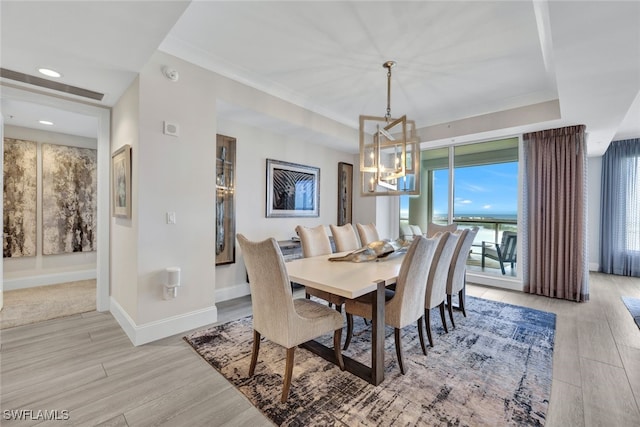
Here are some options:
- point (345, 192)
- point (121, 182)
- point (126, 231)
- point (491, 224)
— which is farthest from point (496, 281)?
point (121, 182)

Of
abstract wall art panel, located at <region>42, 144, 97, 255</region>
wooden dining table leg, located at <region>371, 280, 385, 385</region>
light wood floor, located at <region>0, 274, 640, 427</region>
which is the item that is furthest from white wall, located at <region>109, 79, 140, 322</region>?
wooden dining table leg, located at <region>371, 280, 385, 385</region>

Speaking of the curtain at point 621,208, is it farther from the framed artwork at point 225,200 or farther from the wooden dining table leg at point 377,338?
the framed artwork at point 225,200

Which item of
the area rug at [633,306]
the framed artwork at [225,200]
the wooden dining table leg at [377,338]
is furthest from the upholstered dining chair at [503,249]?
the framed artwork at [225,200]

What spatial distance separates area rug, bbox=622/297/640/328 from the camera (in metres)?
3.18

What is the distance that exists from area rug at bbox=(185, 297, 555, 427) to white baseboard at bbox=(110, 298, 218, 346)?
16cm

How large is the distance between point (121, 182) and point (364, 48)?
2.74 m

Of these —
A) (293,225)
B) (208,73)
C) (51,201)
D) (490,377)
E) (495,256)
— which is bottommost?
(490,377)

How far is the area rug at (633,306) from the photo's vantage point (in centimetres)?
318

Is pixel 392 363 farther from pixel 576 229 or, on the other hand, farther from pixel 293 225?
pixel 576 229

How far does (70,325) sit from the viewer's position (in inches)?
112

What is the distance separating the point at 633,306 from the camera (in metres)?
3.52

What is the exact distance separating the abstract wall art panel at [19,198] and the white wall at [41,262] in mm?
61

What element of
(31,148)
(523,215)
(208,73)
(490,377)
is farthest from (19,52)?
(523,215)

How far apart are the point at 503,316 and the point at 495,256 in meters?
1.79
